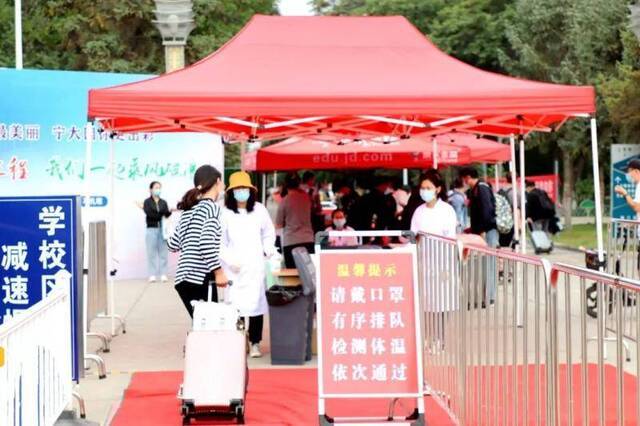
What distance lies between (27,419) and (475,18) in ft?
144

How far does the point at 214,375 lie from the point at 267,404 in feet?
3.18

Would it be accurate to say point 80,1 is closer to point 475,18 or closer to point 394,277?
point 475,18

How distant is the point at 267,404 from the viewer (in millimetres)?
9883

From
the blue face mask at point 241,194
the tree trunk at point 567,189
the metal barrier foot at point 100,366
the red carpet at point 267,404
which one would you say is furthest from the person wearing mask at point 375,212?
the tree trunk at point 567,189

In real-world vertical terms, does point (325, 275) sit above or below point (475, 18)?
below

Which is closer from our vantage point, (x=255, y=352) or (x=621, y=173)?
(x=255, y=352)

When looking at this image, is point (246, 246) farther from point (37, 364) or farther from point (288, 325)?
point (37, 364)

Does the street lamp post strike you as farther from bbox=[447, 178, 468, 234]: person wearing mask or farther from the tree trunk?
the tree trunk

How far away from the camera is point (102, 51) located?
→ 39969 millimetres

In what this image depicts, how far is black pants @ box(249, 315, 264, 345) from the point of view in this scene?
12000 millimetres

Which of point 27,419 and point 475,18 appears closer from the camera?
point 27,419

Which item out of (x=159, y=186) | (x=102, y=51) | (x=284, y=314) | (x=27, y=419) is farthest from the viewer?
(x=102, y=51)

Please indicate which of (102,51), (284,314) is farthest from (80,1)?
(284,314)

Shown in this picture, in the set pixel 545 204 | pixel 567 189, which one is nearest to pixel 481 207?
pixel 545 204
